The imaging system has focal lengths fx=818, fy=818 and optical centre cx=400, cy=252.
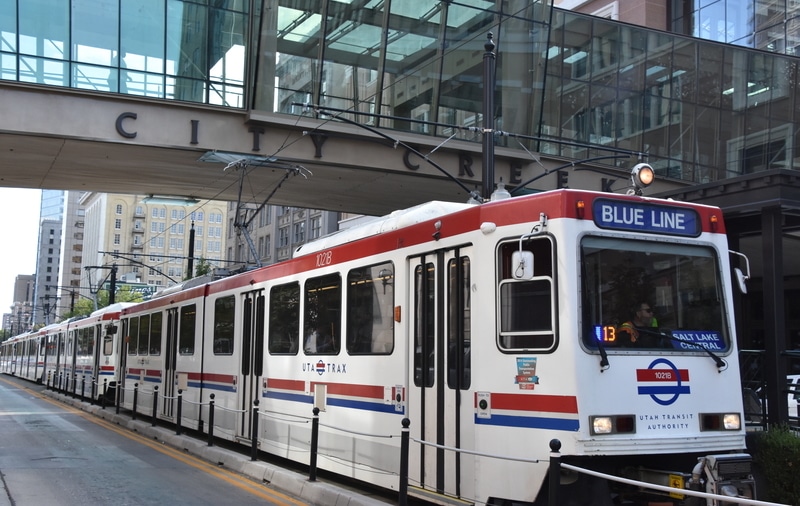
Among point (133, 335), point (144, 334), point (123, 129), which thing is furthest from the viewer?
point (133, 335)

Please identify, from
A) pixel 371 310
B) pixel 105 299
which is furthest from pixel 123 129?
pixel 105 299

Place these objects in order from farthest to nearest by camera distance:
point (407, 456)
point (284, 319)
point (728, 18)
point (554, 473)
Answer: point (728, 18), point (284, 319), point (407, 456), point (554, 473)

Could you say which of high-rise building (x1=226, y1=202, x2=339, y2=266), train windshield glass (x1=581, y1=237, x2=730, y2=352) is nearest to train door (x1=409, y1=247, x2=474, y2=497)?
train windshield glass (x1=581, y1=237, x2=730, y2=352)

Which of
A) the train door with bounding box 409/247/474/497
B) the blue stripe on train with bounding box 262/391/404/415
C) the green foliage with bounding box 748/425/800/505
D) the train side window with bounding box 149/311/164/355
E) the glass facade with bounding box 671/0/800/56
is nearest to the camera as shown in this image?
the train door with bounding box 409/247/474/497

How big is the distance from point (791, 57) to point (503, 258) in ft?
101

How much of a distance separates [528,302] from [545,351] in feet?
1.66

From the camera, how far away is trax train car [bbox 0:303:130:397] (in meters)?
25.7

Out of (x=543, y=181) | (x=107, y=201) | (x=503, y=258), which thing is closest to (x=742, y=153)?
(x=543, y=181)

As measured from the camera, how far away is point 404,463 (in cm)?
834

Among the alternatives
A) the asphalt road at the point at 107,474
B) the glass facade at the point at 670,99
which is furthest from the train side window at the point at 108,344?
the glass facade at the point at 670,99

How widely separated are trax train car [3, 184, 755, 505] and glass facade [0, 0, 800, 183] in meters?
8.94

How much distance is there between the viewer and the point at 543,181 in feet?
94.5

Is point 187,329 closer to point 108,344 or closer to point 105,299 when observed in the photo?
point 108,344

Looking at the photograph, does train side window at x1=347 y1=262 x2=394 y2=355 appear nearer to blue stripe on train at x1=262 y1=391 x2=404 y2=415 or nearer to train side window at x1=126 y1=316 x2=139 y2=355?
blue stripe on train at x1=262 y1=391 x2=404 y2=415
